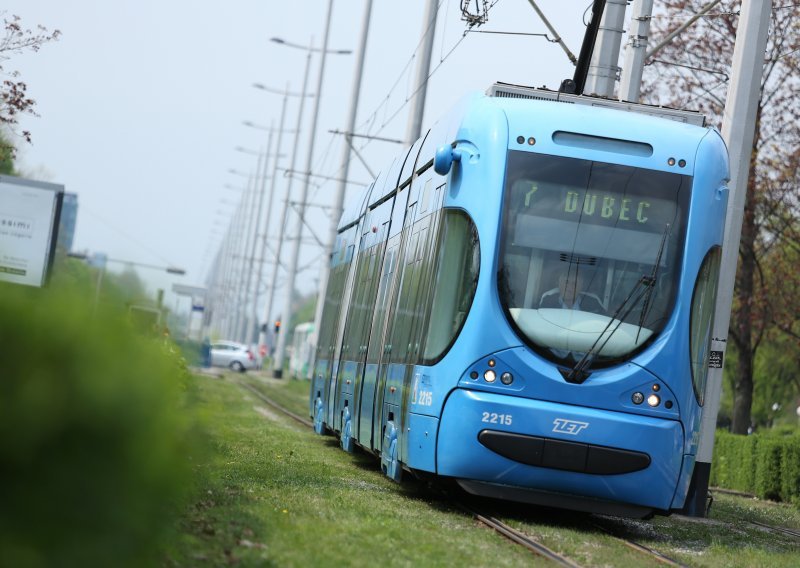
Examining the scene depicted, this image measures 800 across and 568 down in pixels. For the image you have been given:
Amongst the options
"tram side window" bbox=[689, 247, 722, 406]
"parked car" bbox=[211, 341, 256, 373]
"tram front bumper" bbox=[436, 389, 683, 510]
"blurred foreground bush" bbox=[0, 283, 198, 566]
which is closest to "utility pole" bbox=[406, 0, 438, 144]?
"tram side window" bbox=[689, 247, 722, 406]

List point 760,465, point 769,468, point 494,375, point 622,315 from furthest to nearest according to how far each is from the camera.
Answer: point 760,465, point 769,468, point 622,315, point 494,375

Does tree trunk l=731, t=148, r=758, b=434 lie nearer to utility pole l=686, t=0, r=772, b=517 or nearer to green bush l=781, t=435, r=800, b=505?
green bush l=781, t=435, r=800, b=505

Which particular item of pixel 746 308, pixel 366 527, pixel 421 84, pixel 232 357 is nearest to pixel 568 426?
pixel 366 527

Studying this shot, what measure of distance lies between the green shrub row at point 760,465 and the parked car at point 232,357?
5227cm

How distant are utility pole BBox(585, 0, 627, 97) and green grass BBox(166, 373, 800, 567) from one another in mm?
5875

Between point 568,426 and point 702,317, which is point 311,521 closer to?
point 568,426

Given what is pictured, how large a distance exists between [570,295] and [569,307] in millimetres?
101

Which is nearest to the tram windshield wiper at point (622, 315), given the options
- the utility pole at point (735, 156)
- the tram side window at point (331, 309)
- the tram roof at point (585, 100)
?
the tram roof at point (585, 100)

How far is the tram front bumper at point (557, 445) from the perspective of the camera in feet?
39.5

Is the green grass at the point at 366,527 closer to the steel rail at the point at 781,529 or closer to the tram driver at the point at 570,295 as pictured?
the steel rail at the point at 781,529

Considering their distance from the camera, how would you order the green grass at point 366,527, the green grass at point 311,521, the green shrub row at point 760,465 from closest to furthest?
1. the green grass at point 311,521
2. the green grass at point 366,527
3. the green shrub row at point 760,465

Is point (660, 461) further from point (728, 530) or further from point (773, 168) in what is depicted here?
point (773, 168)

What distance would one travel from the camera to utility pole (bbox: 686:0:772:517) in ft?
54.1

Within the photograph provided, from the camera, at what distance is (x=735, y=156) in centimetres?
1644
